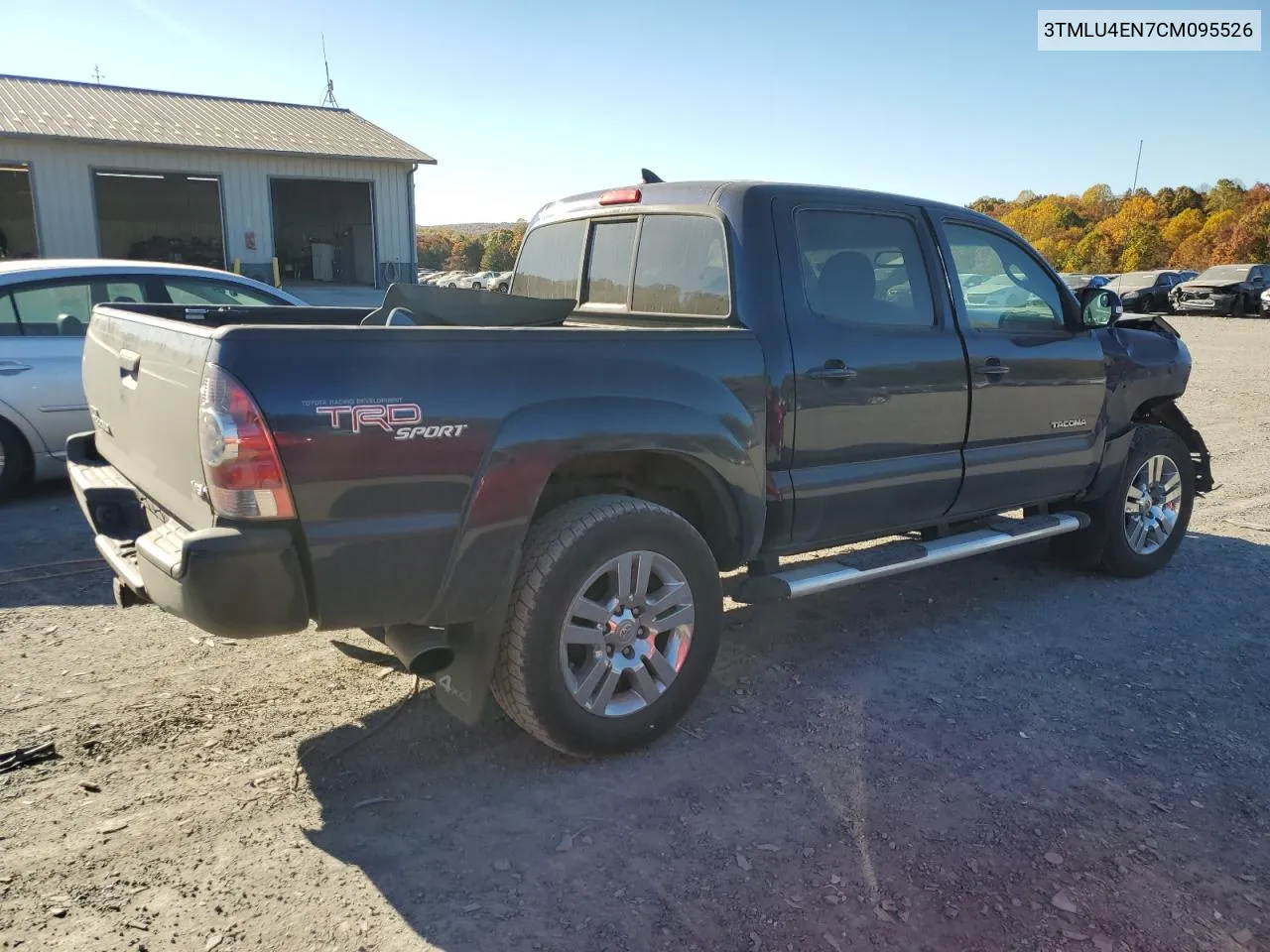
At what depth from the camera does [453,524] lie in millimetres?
2936

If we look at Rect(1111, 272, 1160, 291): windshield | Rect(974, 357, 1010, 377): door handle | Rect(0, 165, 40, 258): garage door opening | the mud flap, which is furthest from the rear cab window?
Rect(1111, 272, 1160, 291): windshield

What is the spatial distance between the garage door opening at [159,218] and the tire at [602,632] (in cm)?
2721

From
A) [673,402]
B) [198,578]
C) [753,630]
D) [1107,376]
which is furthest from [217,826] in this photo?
[1107,376]

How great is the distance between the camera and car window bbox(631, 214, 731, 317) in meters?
3.90

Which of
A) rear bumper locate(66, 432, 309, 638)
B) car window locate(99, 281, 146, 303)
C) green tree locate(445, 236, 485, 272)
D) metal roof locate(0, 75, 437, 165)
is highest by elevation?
metal roof locate(0, 75, 437, 165)

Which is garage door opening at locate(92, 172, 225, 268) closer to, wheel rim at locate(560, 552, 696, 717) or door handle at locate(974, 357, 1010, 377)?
door handle at locate(974, 357, 1010, 377)

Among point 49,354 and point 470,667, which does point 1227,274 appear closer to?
point 49,354

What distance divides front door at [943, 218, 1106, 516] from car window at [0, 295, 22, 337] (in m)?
6.05

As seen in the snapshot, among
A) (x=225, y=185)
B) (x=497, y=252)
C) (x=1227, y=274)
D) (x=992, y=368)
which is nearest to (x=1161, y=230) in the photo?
(x=1227, y=274)

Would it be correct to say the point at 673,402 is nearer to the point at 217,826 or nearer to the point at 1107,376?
the point at 217,826

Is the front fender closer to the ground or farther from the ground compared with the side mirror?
closer to the ground

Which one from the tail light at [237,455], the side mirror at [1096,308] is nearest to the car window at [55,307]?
the tail light at [237,455]

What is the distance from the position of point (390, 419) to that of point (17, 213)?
3265cm

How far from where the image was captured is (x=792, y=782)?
3234mm
